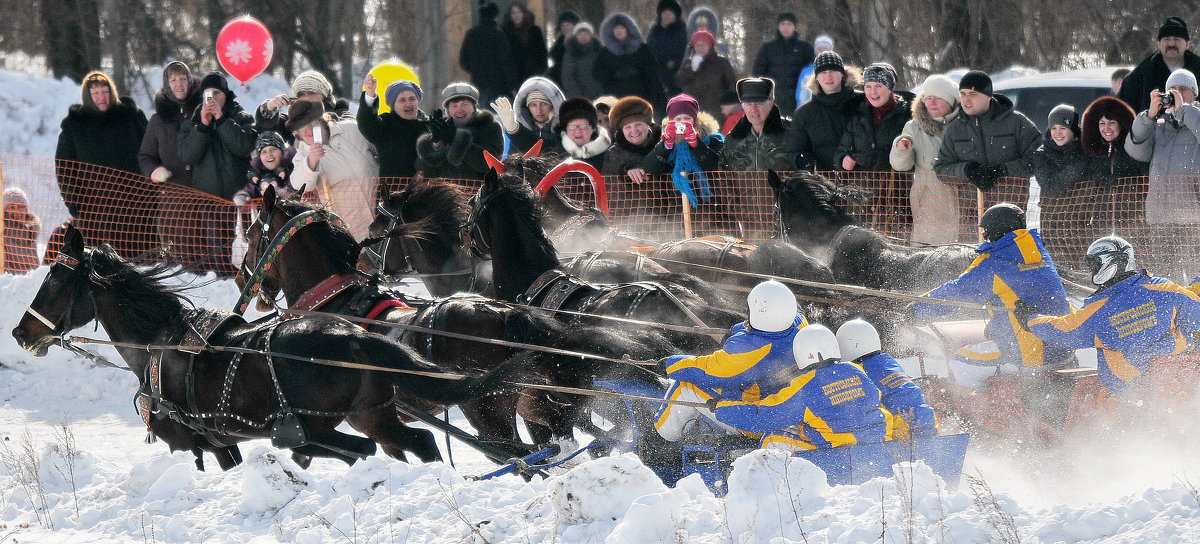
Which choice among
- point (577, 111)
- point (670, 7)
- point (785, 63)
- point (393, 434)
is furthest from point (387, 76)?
point (393, 434)

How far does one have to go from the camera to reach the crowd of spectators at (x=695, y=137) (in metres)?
8.69

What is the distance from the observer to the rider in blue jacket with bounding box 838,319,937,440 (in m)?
5.13

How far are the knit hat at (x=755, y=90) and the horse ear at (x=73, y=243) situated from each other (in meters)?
4.80

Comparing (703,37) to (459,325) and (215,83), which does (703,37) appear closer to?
(215,83)

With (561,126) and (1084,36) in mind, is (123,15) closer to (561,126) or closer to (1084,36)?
(561,126)

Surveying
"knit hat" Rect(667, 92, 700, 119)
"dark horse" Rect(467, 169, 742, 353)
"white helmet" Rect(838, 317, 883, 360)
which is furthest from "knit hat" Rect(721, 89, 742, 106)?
"white helmet" Rect(838, 317, 883, 360)

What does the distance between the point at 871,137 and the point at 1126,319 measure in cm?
384

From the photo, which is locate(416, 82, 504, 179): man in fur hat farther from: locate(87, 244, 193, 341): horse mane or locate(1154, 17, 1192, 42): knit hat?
locate(1154, 17, 1192, 42): knit hat

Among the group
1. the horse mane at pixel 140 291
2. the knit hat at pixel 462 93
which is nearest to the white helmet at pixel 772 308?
the horse mane at pixel 140 291

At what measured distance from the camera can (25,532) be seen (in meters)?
5.38

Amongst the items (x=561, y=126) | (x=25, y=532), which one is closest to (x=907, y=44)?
(x=561, y=126)

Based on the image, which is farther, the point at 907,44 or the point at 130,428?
the point at 907,44

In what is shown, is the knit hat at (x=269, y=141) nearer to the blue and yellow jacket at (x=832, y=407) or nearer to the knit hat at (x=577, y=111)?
the knit hat at (x=577, y=111)

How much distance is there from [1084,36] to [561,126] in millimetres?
10863
